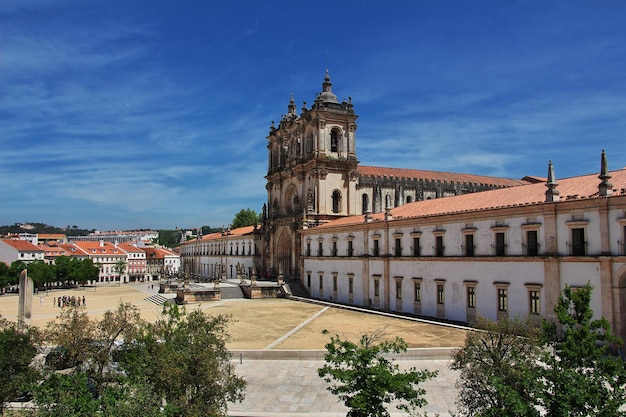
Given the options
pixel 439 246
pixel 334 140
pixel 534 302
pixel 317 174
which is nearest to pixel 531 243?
pixel 534 302

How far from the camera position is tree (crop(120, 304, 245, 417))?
12.6 meters

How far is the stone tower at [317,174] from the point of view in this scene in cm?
6156

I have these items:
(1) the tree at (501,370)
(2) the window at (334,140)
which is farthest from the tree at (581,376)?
(2) the window at (334,140)

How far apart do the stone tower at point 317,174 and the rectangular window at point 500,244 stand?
30.7 meters

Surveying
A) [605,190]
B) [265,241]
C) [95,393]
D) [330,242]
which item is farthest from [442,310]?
[265,241]

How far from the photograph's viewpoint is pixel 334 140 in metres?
63.7

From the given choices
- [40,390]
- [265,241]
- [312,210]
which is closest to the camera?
[40,390]

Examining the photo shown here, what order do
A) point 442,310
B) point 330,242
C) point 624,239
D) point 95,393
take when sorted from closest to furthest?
1. point 95,393
2. point 624,239
3. point 442,310
4. point 330,242

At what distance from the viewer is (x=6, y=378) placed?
14.8 meters

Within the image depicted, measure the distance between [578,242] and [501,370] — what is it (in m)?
17.4

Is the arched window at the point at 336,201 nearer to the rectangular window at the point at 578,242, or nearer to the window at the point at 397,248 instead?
the window at the point at 397,248

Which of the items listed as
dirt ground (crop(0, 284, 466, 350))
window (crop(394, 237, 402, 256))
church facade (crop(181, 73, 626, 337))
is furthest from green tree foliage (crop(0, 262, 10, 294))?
window (crop(394, 237, 402, 256))

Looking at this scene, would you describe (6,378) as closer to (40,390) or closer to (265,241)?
(40,390)

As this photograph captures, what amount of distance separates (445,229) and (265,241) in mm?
38651
